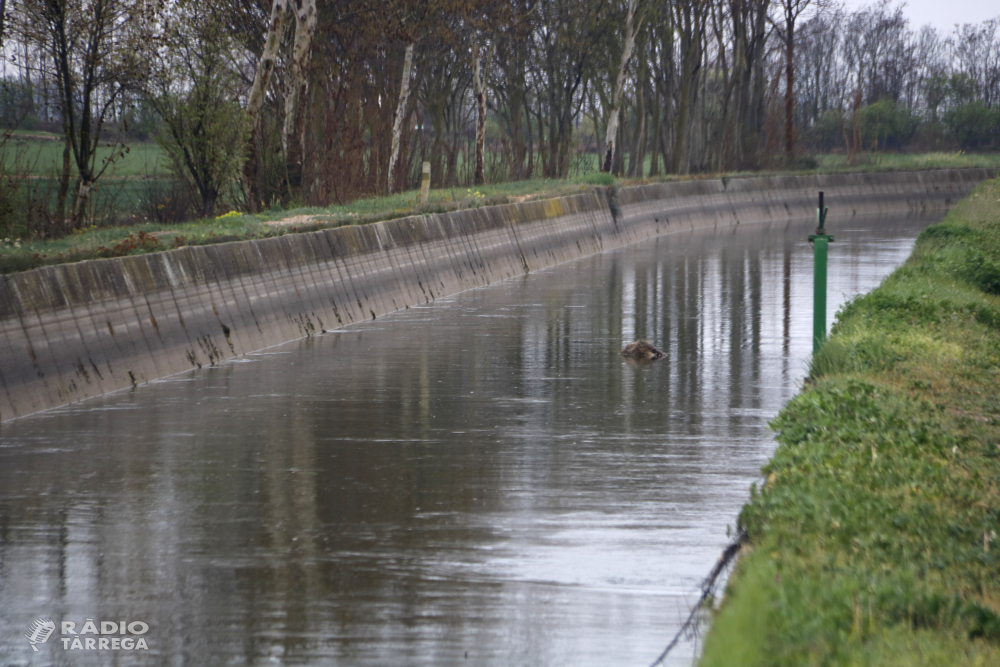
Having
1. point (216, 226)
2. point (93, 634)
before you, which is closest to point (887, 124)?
point (216, 226)

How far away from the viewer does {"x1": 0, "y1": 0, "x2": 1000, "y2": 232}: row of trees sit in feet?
68.7

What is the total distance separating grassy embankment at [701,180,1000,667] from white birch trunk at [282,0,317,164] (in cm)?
1618

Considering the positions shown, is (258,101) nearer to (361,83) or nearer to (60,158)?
(361,83)

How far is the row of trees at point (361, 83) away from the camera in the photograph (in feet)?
68.7

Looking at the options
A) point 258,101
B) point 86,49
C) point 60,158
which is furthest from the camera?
point 60,158

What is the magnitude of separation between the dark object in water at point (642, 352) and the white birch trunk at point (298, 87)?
42.5 feet

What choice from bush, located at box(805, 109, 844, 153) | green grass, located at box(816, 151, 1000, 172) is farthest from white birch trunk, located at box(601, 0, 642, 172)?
bush, located at box(805, 109, 844, 153)

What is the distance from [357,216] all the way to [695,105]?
131 feet

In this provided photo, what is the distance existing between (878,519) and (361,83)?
31681 mm

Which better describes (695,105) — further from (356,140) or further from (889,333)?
(889,333)

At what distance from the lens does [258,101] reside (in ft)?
78.6

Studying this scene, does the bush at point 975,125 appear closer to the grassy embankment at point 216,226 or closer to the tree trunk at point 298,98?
the grassy embankment at point 216,226

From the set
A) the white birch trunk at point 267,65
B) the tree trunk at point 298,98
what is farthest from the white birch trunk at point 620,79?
the white birch trunk at point 267,65

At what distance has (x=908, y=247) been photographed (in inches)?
1169
